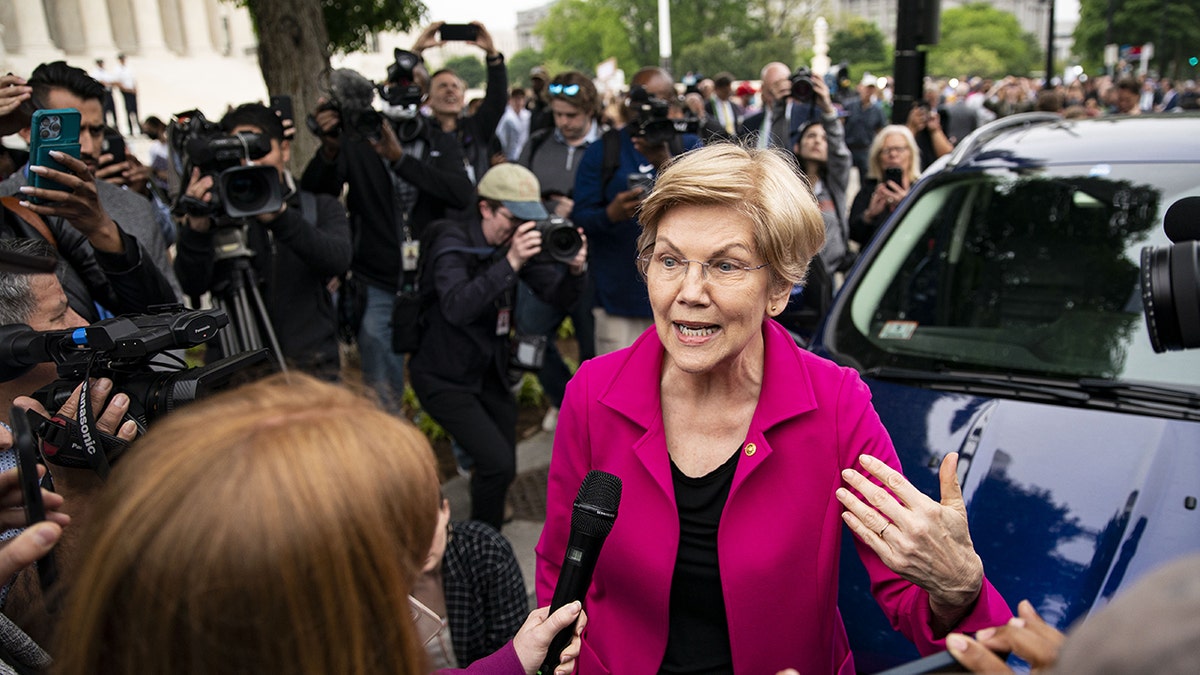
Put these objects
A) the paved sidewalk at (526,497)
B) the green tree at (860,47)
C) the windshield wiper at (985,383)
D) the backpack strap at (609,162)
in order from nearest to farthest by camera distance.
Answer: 1. the windshield wiper at (985,383)
2. the paved sidewalk at (526,497)
3. the backpack strap at (609,162)
4. the green tree at (860,47)

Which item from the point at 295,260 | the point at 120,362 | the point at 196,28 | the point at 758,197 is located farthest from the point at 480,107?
the point at 196,28

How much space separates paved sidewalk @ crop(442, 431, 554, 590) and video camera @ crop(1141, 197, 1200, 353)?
301 centimetres

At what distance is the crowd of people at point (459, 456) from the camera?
1146 millimetres

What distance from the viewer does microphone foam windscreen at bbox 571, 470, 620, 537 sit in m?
1.67

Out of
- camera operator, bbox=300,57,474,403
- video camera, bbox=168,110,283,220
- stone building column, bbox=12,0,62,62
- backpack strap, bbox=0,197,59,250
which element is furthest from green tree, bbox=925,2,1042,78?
backpack strap, bbox=0,197,59,250

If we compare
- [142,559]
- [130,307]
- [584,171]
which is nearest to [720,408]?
[142,559]

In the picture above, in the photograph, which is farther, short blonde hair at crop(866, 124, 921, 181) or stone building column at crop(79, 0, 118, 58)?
stone building column at crop(79, 0, 118, 58)

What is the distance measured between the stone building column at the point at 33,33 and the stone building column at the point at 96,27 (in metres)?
3.33

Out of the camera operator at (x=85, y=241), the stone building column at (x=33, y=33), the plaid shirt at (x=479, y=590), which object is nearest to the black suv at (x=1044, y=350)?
the plaid shirt at (x=479, y=590)

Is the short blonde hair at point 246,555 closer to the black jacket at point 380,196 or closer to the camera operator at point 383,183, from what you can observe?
the camera operator at point 383,183

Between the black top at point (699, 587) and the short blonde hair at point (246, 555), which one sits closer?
the short blonde hair at point (246, 555)

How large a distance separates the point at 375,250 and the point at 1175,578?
4846 mm

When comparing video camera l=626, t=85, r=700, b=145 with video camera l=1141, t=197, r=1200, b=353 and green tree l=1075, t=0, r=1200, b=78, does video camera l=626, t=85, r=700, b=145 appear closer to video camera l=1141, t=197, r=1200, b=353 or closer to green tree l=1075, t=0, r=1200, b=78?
video camera l=1141, t=197, r=1200, b=353

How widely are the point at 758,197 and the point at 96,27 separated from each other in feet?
140
